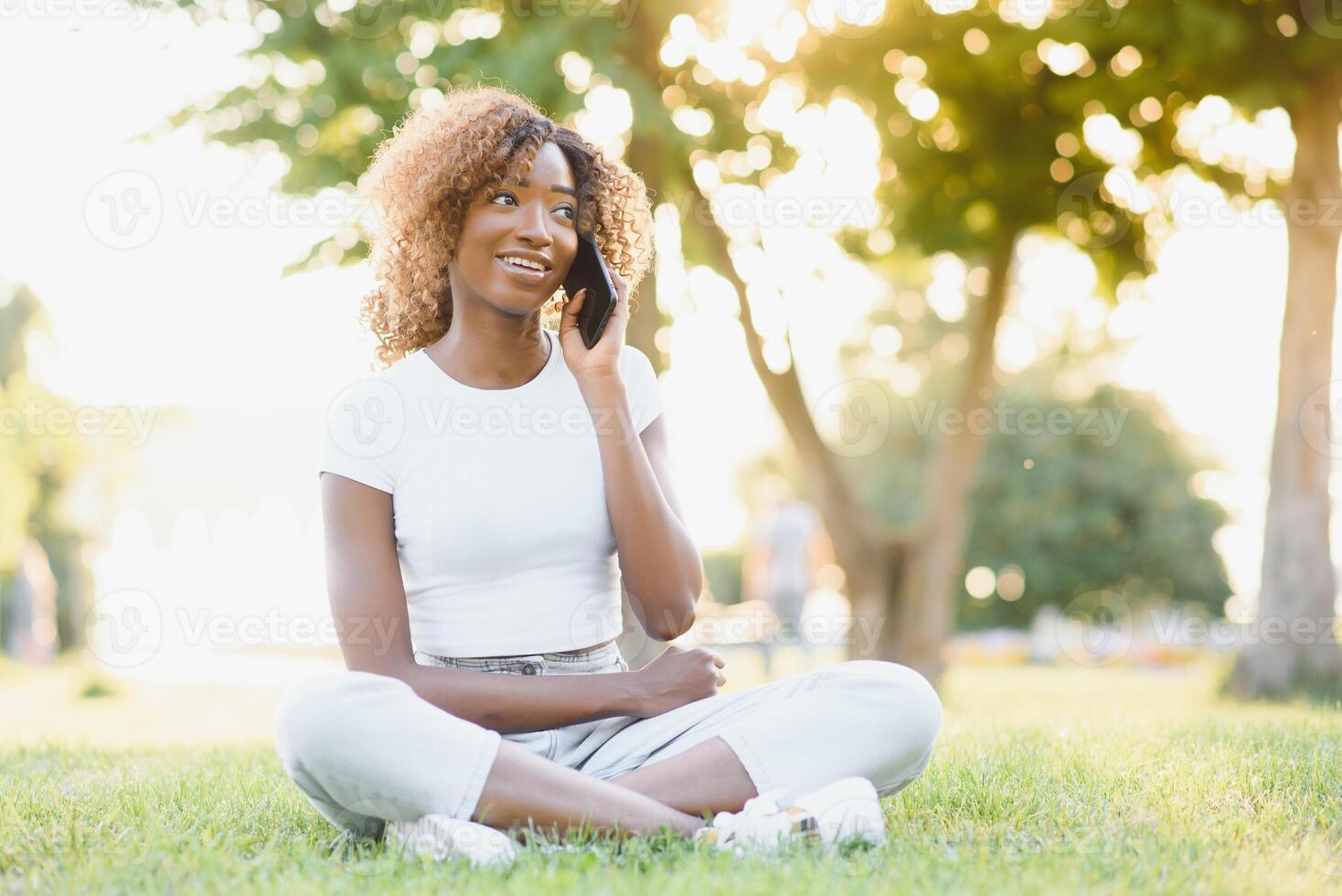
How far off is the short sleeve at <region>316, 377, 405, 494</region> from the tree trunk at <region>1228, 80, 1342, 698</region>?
8258 millimetres

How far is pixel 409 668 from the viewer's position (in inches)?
124

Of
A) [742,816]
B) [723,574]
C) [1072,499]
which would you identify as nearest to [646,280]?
[742,816]

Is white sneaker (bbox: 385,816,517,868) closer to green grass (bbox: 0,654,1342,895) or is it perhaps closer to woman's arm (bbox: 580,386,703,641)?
green grass (bbox: 0,654,1342,895)

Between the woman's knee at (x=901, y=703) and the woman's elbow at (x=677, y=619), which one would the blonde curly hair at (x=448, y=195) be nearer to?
the woman's elbow at (x=677, y=619)

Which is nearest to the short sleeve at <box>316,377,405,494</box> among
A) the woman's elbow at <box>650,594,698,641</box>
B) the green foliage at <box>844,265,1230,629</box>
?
the woman's elbow at <box>650,594,698,641</box>

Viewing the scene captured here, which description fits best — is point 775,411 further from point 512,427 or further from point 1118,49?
point 512,427

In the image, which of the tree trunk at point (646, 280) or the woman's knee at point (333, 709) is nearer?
the woman's knee at point (333, 709)

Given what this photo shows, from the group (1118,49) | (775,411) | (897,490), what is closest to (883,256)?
(775,411)

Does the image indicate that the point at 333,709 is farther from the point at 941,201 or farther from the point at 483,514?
the point at 941,201

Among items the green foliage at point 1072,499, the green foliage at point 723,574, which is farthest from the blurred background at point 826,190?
the green foliage at point 723,574

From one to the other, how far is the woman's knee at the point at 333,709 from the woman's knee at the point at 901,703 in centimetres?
115

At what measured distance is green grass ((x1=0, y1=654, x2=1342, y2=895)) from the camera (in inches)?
102

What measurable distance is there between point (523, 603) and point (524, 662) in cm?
15

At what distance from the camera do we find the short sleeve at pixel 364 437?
10.9 ft
